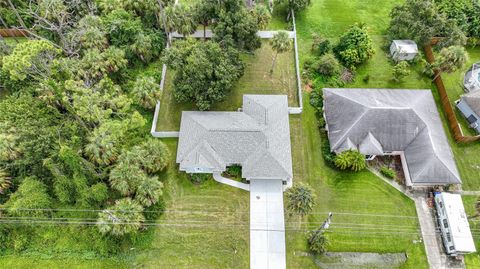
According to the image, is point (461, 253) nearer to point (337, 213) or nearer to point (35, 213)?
point (337, 213)

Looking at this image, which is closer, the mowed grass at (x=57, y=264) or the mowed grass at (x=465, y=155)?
the mowed grass at (x=57, y=264)

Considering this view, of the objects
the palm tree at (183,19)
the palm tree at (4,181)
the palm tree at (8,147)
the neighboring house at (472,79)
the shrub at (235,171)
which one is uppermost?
the palm tree at (183,19)

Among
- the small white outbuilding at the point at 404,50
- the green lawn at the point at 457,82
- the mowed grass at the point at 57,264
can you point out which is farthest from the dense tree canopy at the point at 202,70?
the green lawn at the point at 457,82

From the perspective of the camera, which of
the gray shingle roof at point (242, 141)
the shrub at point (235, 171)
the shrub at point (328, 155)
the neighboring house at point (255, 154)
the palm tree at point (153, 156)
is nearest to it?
the neighboring house at point (255, 154)

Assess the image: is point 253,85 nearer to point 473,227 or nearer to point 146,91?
point 146,91

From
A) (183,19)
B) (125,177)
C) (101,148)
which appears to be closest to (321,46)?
(183,19)

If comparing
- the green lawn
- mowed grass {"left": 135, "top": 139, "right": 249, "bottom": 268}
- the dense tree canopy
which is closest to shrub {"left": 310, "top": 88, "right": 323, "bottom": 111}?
the dense tree canopy

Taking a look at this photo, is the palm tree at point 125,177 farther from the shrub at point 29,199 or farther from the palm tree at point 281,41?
the palm tree at point 281,41
